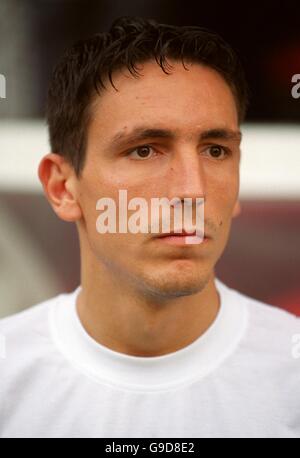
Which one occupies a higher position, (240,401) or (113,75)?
(113,75)

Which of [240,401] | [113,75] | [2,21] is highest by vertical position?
[2,21]

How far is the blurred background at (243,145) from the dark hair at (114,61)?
58 mm

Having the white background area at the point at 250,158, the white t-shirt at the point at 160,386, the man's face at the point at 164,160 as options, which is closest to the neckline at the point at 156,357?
the white t-shirt at the point at 160,386

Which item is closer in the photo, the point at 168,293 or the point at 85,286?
the point at 168,293

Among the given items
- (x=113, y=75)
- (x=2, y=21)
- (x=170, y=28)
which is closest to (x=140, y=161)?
(x=113, y=75)

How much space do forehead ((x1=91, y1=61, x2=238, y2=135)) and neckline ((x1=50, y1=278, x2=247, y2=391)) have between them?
1.49ft

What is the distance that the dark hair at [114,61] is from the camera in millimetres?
1186

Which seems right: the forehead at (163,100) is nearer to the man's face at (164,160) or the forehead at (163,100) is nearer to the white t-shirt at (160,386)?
the man's face at (164,160)

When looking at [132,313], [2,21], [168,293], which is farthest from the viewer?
[2,21]

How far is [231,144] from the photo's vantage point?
1.24 metres

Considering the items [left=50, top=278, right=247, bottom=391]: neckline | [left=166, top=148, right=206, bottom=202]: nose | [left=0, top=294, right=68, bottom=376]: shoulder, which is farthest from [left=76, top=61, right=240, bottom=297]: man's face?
[left=0, top=294, right=68, bottom=376]: shoulder

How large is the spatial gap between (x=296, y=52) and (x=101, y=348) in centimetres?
84

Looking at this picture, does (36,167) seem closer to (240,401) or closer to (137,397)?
(137,397)

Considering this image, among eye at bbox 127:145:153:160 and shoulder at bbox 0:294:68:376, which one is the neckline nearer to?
shoulder at bbox 0:294:68:376
